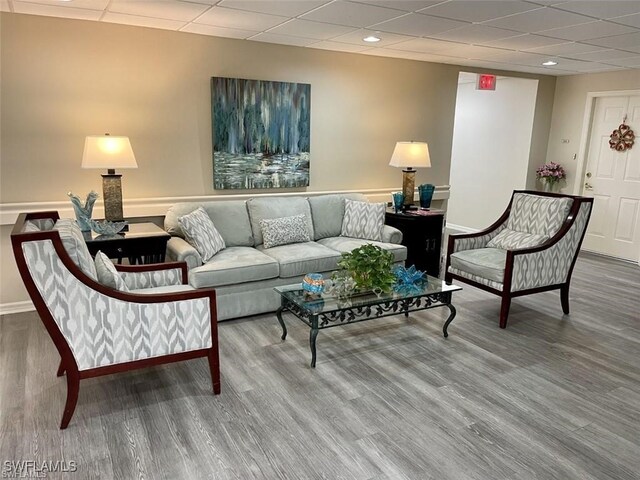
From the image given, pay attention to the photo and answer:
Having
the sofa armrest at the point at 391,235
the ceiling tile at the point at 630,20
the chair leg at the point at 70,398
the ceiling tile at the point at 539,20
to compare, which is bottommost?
the chair leg at the point at 70,398

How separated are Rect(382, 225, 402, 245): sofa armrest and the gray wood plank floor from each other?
3.44 ft

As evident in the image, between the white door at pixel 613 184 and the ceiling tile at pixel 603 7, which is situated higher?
the ceiling tile at pixel 603 7

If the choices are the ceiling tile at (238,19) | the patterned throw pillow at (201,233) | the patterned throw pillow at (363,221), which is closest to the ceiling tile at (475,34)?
the ceiling tile at (238,19)

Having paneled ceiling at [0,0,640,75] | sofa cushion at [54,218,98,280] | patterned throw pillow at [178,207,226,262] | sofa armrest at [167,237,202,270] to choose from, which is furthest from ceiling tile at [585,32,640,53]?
sofa cushion at [54,218,98,280]

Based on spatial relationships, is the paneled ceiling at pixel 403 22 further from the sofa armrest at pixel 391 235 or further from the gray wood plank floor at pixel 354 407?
the gray wood plank floor at pixel 354 407

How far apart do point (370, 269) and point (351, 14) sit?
1.86 m

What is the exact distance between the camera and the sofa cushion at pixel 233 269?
3527 mm

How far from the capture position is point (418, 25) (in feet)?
12.2

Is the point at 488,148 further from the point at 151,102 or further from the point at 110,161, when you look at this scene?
the point at 110,161

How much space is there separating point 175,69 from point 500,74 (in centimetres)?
412

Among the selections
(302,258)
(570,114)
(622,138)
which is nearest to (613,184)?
(622,138)

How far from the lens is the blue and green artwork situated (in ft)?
14.4

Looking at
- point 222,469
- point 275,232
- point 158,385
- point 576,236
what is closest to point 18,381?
point 158,385

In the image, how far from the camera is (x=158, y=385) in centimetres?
276
